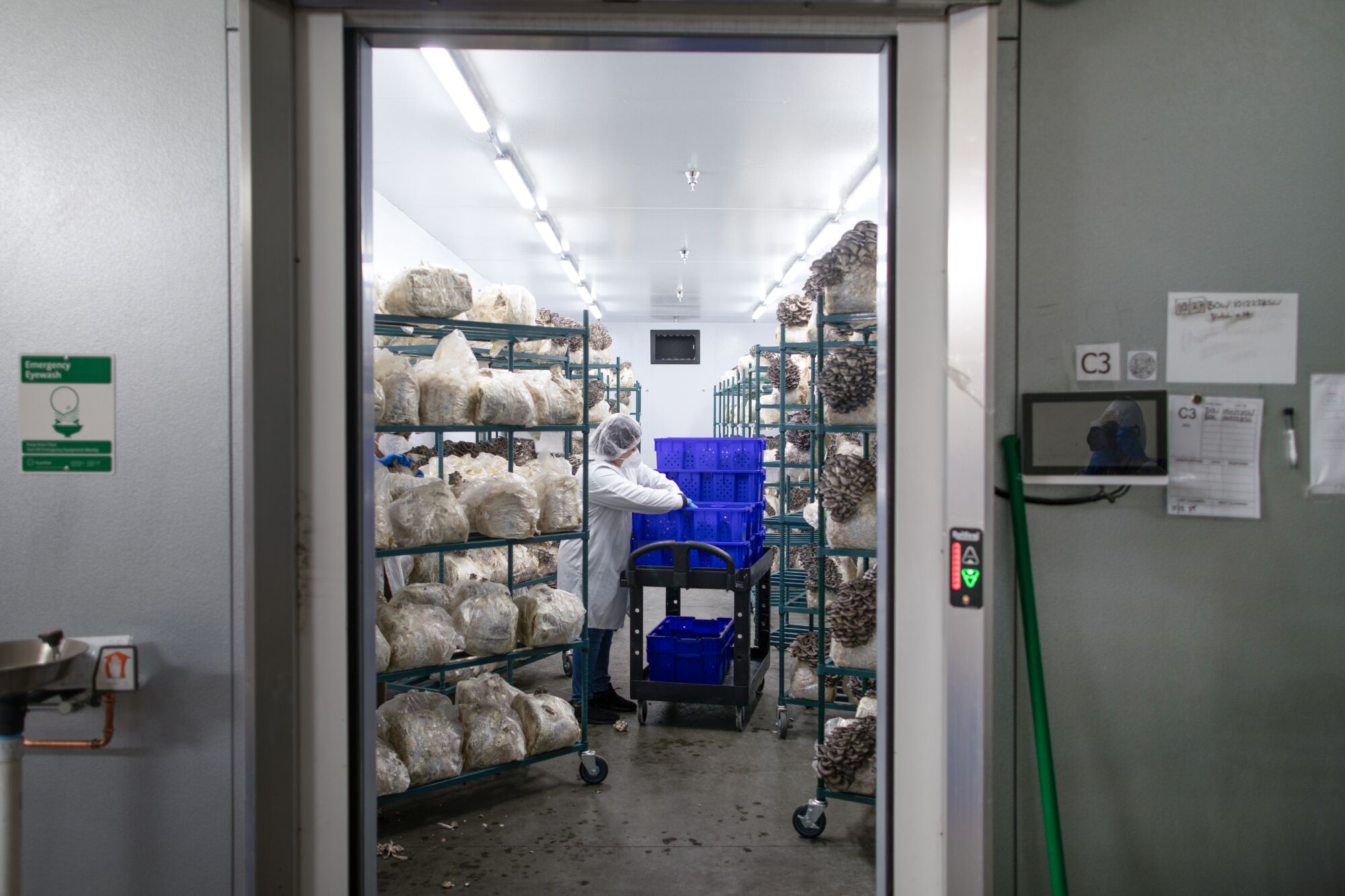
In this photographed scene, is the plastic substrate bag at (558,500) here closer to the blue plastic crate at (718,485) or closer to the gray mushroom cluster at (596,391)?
the blue plastic crate at (718,485)

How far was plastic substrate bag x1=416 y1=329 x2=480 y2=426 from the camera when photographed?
Result: 3.17 metres

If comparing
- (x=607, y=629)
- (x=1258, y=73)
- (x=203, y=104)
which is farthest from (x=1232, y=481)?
(x=607, y=629)

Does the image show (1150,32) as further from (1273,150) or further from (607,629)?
(607,629)

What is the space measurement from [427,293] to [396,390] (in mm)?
491

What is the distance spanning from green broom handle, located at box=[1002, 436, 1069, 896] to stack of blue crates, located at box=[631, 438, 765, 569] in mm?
2682

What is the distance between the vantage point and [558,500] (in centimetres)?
363

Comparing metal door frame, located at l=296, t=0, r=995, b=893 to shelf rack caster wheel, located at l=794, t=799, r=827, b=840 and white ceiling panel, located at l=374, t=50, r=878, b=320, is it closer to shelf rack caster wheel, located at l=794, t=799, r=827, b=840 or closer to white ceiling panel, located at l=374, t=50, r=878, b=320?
shelf rack caster wheel, located at l=794, t=799, r=827, b=840

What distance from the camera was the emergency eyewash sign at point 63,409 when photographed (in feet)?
5.64

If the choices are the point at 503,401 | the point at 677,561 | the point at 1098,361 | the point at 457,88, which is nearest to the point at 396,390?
the point at 503,401

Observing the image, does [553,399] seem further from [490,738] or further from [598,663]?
[598,663]

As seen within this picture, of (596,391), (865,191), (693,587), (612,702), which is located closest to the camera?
(693,587)

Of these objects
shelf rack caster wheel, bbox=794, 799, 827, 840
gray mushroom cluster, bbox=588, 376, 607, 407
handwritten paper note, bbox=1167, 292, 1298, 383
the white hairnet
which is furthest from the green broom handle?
gray mushroom cluster, bbox=588, 376, 607, 407

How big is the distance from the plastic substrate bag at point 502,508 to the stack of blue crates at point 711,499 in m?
1.14

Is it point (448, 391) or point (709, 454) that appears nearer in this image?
point (448, 391)
